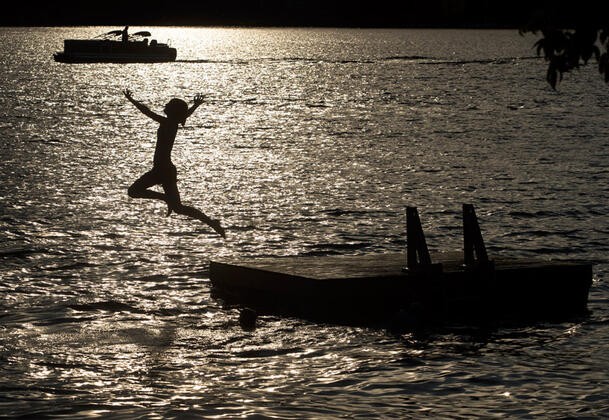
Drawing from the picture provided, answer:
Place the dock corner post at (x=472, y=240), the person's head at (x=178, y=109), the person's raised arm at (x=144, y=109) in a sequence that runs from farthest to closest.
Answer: the dock corner post at (x=472, y=240)
the person's head at (x=178, y=109)
the person's raised arm at (x=144, y=109)

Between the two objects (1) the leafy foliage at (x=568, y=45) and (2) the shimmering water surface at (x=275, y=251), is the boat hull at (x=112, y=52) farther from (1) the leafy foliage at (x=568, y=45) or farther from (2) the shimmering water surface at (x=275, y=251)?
(1) the leafy foliage at (x=568, y=45)

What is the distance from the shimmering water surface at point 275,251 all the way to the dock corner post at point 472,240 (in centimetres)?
140

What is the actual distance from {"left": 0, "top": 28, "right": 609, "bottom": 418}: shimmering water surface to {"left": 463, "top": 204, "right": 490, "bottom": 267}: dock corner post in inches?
55.1

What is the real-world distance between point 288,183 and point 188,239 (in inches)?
635

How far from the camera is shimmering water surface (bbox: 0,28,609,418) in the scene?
19.8 metres

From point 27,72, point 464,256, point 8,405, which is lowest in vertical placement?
point 8,405

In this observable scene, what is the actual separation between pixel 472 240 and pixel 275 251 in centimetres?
1048

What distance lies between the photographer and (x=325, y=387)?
65.9ft

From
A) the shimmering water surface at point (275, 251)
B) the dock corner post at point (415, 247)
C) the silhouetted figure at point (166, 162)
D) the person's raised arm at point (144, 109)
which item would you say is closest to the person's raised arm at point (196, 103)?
the silhouetted figure at point (166, 162)

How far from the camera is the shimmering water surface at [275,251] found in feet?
64.8

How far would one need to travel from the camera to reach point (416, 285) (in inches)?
930

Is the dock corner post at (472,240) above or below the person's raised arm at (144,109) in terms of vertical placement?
below

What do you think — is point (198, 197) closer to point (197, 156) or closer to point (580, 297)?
point (197, 156)

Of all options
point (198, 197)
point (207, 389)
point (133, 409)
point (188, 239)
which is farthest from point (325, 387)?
point (198, 197)
